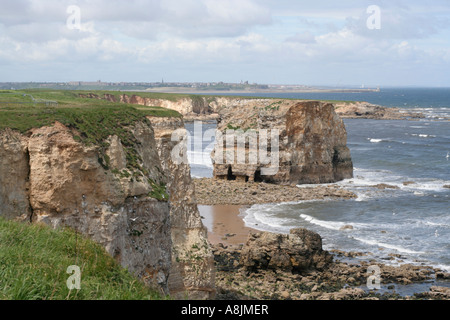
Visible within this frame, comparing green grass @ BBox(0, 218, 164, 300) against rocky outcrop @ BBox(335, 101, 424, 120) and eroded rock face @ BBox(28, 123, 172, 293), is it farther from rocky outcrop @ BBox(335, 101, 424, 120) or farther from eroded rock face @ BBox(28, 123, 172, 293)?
rocky outcrop @ BBox(335, 101, 424, 120)

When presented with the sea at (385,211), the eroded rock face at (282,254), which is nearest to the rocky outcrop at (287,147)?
the sea at (385,211)

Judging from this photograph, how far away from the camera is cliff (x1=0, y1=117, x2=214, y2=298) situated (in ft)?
51.6

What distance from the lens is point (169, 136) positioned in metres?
21.6

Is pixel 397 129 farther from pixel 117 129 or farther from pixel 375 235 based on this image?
pixel 117 129

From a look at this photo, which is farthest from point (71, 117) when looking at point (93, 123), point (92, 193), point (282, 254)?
point (282, 254)

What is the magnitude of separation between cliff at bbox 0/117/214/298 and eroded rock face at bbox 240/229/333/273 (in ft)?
36.2

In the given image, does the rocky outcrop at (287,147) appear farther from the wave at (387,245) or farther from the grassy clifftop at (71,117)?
the grassy clifftop at (71,117)

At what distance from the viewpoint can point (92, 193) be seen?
52.9 feet

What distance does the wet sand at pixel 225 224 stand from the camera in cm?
3491

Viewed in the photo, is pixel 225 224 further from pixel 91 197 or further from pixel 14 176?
pixel 14 176

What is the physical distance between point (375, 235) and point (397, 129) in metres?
76.0

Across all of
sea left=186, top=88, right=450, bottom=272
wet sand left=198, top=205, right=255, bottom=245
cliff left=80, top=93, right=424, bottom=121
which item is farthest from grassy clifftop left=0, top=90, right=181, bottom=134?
cliff left=80, top=93, right=424, bottom=121

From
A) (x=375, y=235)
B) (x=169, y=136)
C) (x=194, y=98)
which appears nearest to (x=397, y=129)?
(x=194, y=98)

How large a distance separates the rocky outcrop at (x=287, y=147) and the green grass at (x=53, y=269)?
136 feet
